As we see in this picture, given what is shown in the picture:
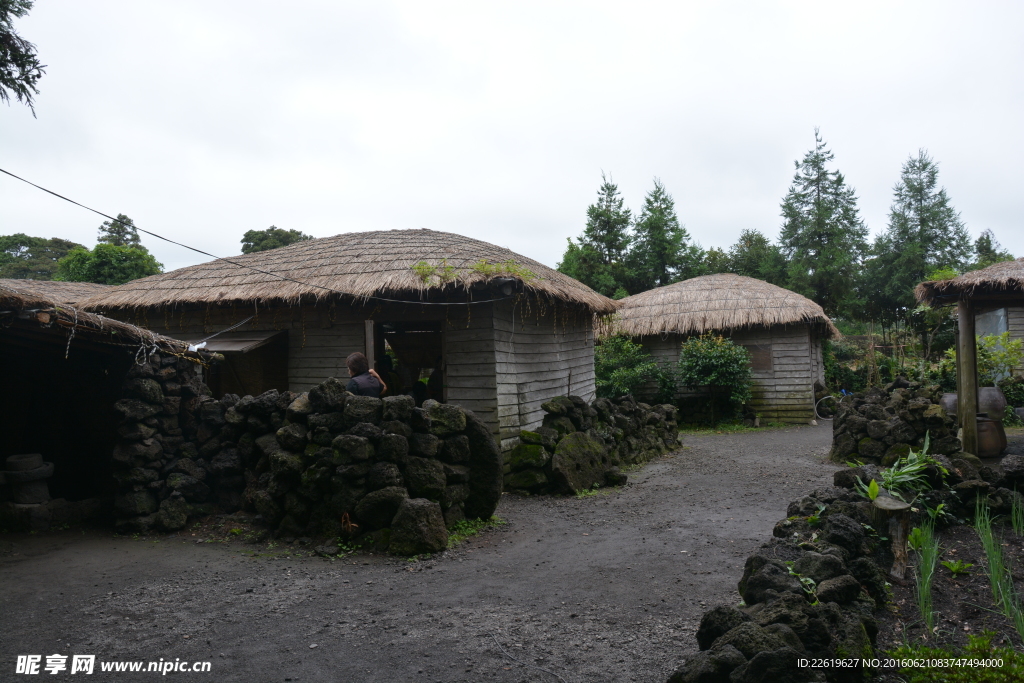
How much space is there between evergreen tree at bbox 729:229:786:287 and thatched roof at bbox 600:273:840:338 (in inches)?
319

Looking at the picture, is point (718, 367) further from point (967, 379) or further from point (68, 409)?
point (68, 409)

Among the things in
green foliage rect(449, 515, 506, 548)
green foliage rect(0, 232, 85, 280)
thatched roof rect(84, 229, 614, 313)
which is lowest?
green foliage rect(449, 515, 506, 548)

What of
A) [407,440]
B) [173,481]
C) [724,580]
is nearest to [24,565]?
[173,481]

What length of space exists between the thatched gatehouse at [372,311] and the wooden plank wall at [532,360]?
0.03 meters

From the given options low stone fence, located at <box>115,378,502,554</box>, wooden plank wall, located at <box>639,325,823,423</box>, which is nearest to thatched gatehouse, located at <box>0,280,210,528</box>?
low stone fence, located at <box>115,378,502,554</box>

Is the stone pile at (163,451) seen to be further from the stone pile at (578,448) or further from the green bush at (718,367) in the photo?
the green bush at (718,367)

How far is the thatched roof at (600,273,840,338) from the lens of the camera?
58.0ft

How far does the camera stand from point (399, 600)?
15.9 ft

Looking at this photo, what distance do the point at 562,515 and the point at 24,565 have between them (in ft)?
18.3

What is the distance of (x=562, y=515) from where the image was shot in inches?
315

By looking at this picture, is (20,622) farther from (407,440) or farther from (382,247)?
(382,247)

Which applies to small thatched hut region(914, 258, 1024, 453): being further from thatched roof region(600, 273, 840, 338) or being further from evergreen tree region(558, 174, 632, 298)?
evergreen tree region(558, 174, 632, 298)

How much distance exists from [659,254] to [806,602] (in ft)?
91.0

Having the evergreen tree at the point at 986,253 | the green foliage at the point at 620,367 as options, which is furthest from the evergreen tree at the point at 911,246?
the green foliage at the point at 620,367
